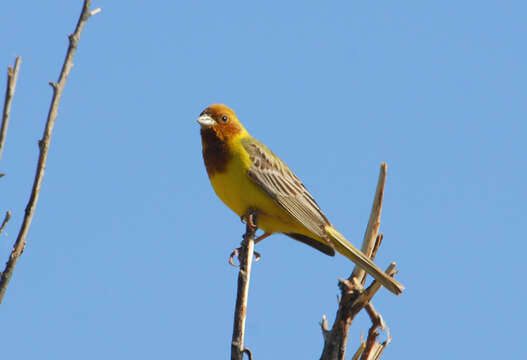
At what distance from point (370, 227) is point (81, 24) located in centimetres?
272

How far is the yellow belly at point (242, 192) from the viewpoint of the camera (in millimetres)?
7590

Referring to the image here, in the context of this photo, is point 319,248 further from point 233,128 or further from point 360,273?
point 360,273

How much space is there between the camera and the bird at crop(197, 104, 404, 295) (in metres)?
7.63

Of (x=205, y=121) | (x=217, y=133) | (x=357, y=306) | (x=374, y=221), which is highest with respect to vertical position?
(x=205, y=121)

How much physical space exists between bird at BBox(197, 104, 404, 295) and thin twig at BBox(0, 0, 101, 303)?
5173 mm

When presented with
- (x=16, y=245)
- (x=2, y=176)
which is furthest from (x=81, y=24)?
(x=16, y=245)

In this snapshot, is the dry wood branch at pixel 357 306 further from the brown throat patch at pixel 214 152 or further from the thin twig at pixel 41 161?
the brown throat patch at pixel 214 152

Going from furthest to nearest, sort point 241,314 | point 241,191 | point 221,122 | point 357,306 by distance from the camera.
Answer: point 221,122 → point 241,191 → point 357,306 → point 241,314

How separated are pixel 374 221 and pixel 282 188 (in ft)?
11.0

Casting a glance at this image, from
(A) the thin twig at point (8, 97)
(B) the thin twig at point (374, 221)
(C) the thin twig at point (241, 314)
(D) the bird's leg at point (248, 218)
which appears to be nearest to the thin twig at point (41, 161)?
(A) the thin twig at point (8, 97)

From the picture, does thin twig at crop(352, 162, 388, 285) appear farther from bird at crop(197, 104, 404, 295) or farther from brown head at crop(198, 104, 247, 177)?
brown head at crop(198, 104, 247, 177)

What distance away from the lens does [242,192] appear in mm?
7578

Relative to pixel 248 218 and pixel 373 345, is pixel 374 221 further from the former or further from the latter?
pixel 248 218

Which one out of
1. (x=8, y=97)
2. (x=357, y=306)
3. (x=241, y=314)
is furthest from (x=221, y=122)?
(x=8, y=97)
